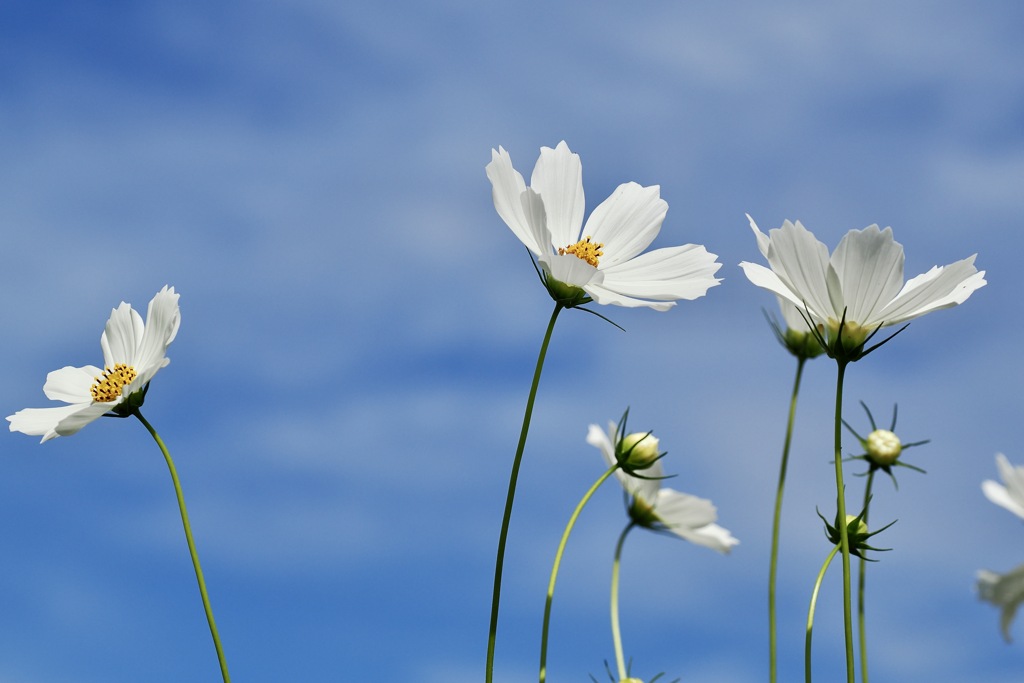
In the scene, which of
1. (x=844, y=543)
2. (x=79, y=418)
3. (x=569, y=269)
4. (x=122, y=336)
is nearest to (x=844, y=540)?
(x=844, y=543)

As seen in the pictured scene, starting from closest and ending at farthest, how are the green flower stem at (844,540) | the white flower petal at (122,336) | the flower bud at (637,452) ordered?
the green flower stem at (844,540) < the flower bud at (637,452) < the white flower petal at (122,336)

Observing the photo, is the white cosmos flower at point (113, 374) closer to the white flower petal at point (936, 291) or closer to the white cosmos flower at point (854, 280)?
the white cosmos flower at point (854, 280)

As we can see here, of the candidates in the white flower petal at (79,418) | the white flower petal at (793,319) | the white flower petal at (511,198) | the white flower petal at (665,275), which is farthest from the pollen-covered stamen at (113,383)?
the white flower petal at (793,319)

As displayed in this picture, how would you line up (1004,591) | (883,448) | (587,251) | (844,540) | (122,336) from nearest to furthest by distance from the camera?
(1004,591) → (844,540) → (883,448) → (587,251) → (122,336)

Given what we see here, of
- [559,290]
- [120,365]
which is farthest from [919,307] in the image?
[120,365]

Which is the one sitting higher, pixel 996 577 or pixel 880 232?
pixel 880 232

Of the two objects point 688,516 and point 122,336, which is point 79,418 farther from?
point 688,516

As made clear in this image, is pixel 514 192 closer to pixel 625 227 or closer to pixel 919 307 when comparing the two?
pixel 625 227
